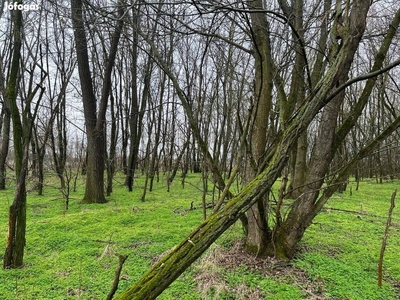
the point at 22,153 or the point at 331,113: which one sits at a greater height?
the point at 331,113

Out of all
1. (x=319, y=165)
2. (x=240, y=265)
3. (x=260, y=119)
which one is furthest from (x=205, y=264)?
(x=260, y=119)

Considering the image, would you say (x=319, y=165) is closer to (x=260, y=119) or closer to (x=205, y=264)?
(x=260, y=119)

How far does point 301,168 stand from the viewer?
6.76 metres

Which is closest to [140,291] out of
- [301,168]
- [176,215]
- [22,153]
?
[22,153]

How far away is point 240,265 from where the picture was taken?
338cm

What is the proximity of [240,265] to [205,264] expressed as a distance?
429mm

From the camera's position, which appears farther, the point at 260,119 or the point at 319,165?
the point at 260,119

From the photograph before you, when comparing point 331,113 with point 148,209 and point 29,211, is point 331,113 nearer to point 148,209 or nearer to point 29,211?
point 148,209

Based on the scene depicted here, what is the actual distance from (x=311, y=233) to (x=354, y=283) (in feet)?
4.86

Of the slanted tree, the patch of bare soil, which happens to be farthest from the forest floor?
the slanted tree

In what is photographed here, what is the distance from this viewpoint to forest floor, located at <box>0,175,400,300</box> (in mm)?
2895

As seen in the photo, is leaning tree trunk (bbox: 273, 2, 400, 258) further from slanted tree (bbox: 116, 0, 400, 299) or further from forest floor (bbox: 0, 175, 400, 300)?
forest floor (bbox: 0, 175, 400, 300)

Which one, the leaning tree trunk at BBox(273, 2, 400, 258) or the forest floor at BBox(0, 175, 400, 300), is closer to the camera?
the forest floor at BBox(0, 175, 400, 300)

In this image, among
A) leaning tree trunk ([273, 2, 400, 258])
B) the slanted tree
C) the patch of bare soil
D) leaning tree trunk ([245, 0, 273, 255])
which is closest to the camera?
the slanted tree
